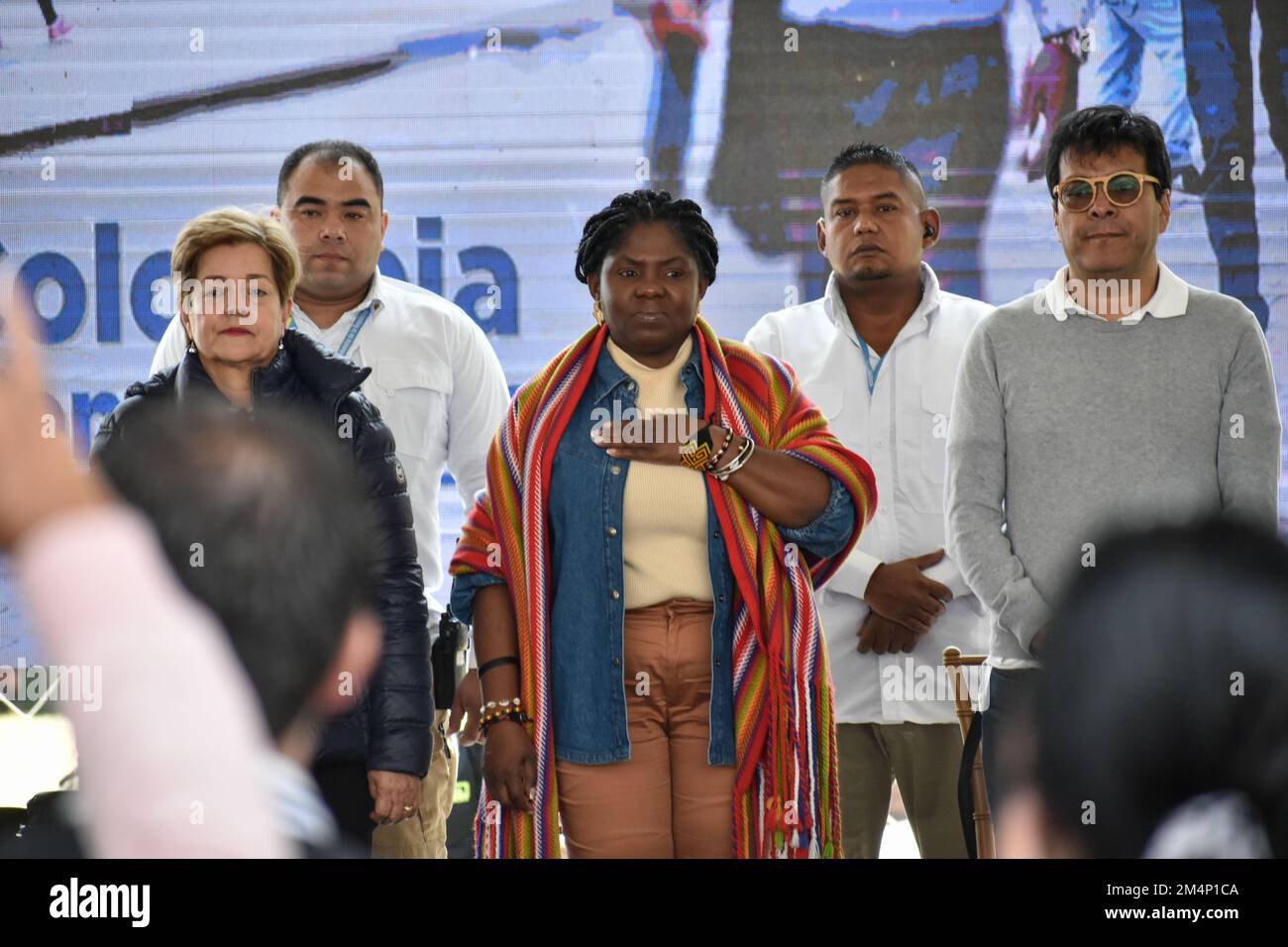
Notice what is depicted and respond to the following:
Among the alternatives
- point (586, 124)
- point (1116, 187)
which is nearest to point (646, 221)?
point (1116, 187)

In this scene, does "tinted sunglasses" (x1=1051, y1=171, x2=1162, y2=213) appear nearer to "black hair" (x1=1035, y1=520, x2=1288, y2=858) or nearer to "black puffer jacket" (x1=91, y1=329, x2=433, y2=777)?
"black puffer jacket" (x1=91, y1=329, x2=433, y2=777)

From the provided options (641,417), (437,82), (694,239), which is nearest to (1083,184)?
(694,239)

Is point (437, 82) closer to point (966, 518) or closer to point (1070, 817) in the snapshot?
point (966, 518)

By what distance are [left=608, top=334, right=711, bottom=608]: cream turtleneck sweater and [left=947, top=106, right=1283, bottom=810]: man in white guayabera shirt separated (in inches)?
25.1

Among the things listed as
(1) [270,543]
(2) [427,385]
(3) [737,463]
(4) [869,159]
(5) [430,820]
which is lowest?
(5) [430,820]

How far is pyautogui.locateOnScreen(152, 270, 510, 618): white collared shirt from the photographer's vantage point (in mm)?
3326

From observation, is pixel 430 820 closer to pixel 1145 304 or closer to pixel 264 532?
pixel 1145 304

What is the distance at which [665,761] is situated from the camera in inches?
103

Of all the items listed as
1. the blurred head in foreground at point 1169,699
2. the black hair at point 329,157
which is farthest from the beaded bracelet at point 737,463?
the blurred head in foreground at point 1169,699

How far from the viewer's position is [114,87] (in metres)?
3.85

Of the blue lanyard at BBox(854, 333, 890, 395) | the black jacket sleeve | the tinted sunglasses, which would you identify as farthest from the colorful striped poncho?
the tinted sunglasses

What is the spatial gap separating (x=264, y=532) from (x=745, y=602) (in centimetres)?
162
